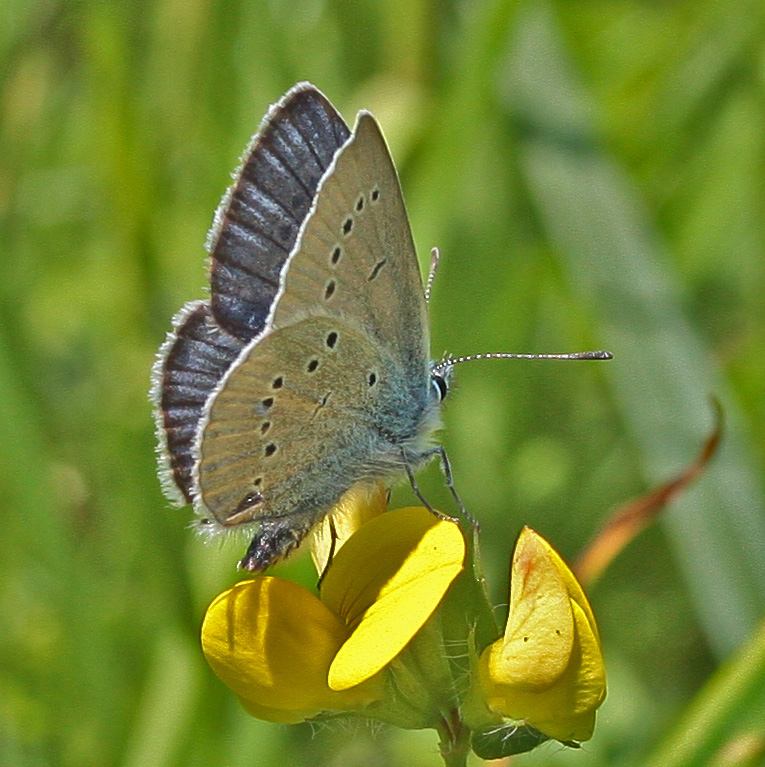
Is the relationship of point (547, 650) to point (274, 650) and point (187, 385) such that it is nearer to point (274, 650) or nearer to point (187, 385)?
point (274, 650)

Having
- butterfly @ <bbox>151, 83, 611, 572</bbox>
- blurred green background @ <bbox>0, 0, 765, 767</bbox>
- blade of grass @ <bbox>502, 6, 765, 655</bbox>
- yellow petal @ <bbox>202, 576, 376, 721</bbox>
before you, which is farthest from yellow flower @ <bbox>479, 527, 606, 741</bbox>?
blade of grass @ <bbox>502, 6, 765, 655</bbox>

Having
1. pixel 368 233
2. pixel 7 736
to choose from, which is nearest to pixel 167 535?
pixel 7 736

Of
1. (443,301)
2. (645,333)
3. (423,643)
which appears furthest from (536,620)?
(443,301)

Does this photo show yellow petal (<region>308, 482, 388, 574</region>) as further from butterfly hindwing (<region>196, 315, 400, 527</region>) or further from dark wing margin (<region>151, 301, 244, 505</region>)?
dark wing margin (<region>151, 301, 244, 505</region>)

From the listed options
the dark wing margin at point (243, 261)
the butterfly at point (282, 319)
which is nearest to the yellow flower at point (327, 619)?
the butterfly at point (282, 319)

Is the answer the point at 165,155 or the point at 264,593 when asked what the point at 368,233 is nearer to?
the point at 264,593

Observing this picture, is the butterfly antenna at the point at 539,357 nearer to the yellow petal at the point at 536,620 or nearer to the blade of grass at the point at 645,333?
the yellow petal at the point at 536,620
